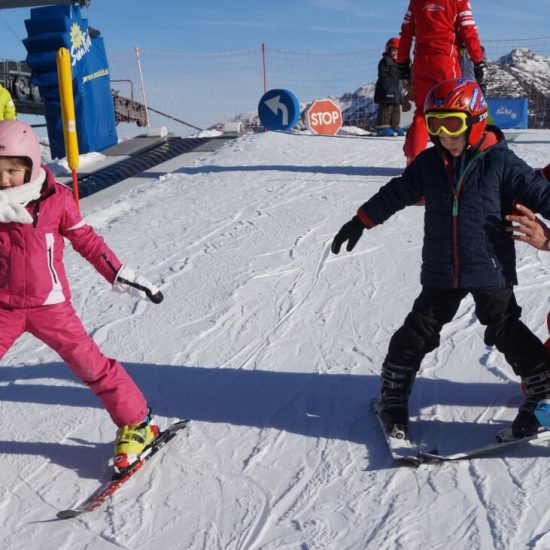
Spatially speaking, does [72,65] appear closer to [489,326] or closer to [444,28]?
[444,28]

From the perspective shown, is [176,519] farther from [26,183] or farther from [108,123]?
[108,123]

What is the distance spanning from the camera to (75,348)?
8.91ft

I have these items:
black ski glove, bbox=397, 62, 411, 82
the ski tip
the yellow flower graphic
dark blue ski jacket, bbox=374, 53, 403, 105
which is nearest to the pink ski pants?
the ski tip

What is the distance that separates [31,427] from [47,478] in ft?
1.53

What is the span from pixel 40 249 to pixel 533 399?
1.90 m

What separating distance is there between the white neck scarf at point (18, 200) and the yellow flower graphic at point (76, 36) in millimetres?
9818

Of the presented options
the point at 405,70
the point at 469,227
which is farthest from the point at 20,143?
the point at 405,70

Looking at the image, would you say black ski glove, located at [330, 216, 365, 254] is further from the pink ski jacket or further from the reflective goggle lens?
the pink ski jacket

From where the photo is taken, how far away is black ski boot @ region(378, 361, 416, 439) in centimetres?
284

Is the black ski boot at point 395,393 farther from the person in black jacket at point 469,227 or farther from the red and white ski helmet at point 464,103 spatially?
the red and white ski helmet at point 464,103

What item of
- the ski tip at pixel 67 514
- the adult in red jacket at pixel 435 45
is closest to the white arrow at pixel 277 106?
the adult in red jacket at pixel 435 45

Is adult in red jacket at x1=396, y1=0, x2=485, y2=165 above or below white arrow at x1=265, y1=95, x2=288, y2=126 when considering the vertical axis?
above

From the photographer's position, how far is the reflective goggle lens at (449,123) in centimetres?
261

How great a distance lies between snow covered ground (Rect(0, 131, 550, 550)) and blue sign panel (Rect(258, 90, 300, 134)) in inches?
234
